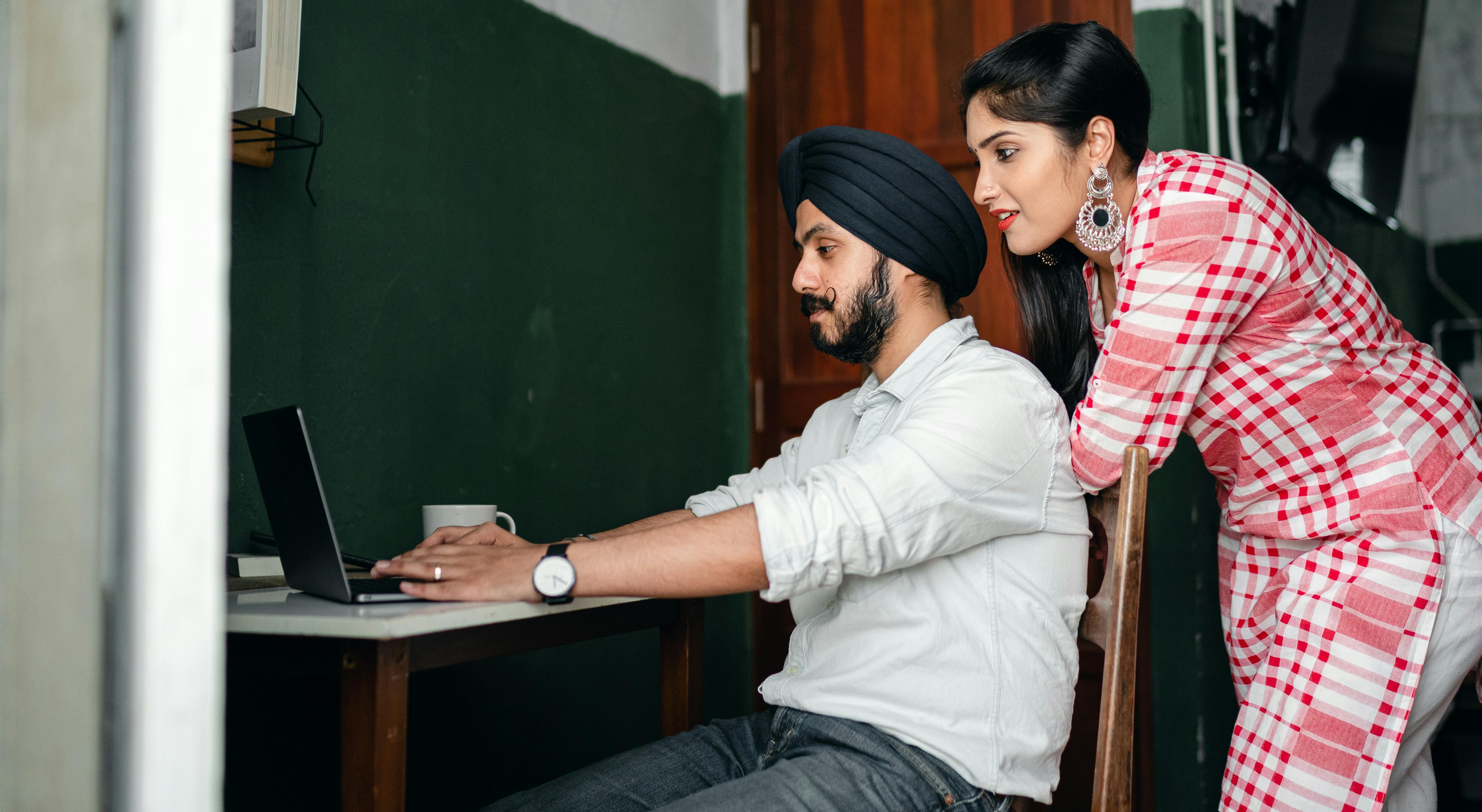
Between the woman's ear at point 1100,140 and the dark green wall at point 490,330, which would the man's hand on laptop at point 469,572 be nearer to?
the dark green wall at point 490,330

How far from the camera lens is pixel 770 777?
1.10m

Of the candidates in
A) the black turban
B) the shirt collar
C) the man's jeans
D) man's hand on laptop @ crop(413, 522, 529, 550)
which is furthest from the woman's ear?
man's hand on laptop @ crop(413, 522, 529, 550)

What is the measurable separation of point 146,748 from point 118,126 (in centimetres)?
35

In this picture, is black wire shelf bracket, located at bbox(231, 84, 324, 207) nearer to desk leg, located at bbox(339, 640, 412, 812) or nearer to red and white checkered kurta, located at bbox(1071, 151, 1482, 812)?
desk leg, located at bbox(339, 640, 412, 812)

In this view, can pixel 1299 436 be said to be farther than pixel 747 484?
No

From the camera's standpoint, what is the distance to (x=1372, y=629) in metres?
1.28

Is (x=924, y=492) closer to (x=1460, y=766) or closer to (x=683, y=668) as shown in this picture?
(x=683, y=668)

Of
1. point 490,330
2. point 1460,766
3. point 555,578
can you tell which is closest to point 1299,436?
point 555,578

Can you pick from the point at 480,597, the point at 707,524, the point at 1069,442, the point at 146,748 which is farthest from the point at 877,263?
the point at 146,748

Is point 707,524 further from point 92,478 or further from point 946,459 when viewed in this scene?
point 92,478

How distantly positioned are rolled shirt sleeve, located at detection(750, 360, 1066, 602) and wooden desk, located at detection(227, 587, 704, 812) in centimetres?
29

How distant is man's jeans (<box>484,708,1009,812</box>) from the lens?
42.5 inches

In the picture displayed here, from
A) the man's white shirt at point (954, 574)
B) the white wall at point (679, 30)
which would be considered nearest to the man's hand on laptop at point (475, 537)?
the man's white shirt at point (954, 574)

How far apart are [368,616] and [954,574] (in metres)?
0.66
